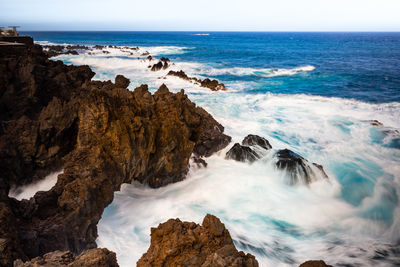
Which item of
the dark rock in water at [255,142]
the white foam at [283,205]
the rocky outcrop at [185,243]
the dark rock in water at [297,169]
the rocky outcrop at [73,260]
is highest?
the rocky outcrop at [73,260]

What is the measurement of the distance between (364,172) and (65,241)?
9.64m

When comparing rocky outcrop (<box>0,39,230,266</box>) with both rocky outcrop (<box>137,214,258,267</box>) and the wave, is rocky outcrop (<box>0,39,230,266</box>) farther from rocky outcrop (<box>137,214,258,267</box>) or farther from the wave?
the wave

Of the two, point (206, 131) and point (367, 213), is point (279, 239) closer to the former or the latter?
point (367, 213)

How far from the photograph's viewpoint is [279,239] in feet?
20.6

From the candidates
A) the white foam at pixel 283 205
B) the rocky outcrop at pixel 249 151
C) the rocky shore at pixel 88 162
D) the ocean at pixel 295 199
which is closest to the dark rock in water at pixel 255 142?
the rocky outcrop at pixel 249 151

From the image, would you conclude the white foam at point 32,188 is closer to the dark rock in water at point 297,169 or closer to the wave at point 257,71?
the dark rock in water at point 297,169

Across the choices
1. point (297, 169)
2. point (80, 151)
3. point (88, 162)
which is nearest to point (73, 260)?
point (88, 162)

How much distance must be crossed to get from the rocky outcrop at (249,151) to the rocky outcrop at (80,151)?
848mm

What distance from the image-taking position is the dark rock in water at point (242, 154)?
9.35 m

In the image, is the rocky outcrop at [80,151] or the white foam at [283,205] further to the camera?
the white foam at [283,205]

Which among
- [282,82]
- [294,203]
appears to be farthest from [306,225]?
[282,82]

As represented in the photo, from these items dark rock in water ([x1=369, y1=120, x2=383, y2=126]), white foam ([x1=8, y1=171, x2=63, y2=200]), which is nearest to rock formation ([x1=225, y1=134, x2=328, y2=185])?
white foam ([x1=8, y1=171, x2=63, y2=200])

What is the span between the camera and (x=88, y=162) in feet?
18.7

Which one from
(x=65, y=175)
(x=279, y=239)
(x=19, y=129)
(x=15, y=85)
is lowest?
(x=279, y=239)
